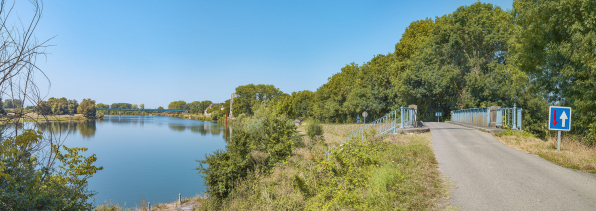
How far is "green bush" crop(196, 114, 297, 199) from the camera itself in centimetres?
1736

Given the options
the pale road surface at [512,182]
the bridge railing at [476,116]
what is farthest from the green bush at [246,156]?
the bridge railing at [476,116]

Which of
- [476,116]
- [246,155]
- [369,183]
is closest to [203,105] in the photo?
[246,155]

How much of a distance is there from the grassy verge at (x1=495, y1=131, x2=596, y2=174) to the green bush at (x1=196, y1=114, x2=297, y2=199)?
10.7 metres

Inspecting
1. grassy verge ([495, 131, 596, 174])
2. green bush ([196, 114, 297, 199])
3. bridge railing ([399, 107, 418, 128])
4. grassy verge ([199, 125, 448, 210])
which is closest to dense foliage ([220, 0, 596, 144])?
grassy verge ([495, 131, 596, 174])

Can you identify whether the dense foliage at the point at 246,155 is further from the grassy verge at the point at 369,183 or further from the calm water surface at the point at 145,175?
the grassy verge at the point at 369,183

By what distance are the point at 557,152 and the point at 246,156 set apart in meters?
14.6

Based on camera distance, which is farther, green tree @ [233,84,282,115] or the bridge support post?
green tree @ [233,84,282,115]

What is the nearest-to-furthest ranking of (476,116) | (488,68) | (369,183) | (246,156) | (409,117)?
(369,183)
(409,117)
(246,156)
(476,116)
(488,68)

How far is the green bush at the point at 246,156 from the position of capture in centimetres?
1736

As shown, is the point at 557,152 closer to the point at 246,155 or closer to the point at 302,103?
the point at 246,155

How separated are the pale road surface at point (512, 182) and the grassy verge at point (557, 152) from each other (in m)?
0.34

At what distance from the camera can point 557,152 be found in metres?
9.15

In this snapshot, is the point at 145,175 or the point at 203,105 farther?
the point at 203,105

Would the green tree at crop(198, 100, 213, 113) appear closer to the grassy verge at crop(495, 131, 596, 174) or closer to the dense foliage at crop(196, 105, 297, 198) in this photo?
the dense foliage at crop(196, 105, 297, 198)
